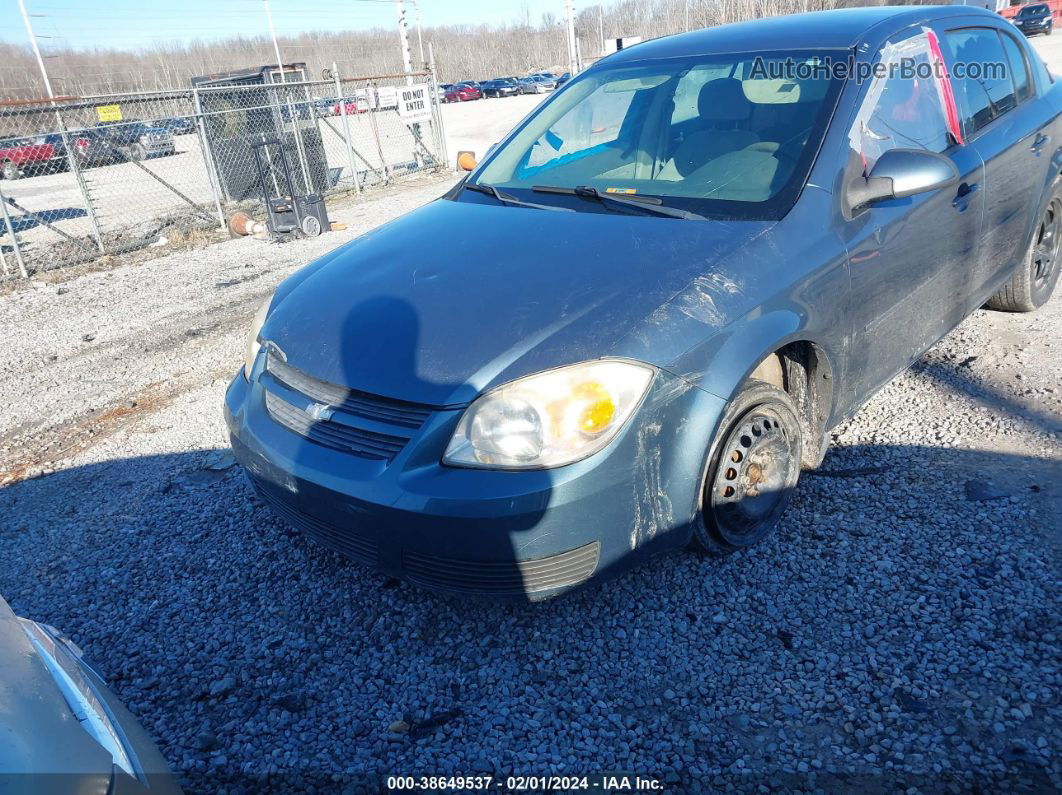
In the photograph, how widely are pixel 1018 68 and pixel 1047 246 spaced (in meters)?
1.19

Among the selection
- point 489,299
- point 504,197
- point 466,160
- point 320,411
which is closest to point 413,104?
point 466,160

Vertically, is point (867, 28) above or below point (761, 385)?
above

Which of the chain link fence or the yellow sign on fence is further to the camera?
the yellow sign on fence

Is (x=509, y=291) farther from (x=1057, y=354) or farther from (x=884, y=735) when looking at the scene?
(x=1057, y=354)

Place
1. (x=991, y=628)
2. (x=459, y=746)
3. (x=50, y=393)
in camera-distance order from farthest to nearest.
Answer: (x=50, y=393)
(x=991, y=628)
(x=459, y=746)

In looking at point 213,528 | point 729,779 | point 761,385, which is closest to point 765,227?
point 761,385

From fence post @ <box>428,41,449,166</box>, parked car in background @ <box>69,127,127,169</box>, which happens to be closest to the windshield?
parked car in background @ <box>69,127,127,169</box>

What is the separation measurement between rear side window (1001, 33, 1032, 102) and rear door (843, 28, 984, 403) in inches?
40.3

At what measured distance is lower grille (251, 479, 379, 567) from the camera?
242 cm

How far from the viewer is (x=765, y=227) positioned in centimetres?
270

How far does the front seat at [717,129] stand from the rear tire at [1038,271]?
2440 mm

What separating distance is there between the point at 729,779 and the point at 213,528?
2.45 metres

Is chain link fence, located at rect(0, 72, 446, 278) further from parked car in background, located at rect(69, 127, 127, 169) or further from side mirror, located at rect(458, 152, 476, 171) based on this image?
side mirror, located at rect(458, 152, 476, 171)

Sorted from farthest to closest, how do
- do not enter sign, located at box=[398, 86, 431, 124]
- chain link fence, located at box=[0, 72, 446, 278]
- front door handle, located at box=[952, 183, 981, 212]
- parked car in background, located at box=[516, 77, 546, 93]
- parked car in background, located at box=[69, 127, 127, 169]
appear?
parked car in background, located at box=[516, 77, 546, 93] < do not enter sign, located at box=[398, 86, 431, 124] < parked car in background, located at box=[69, 127, 127, 169] < chain link fence, located at box=[0, 72, 446, 278] < front door handle, located at box=[952, 183, 981, 212]
